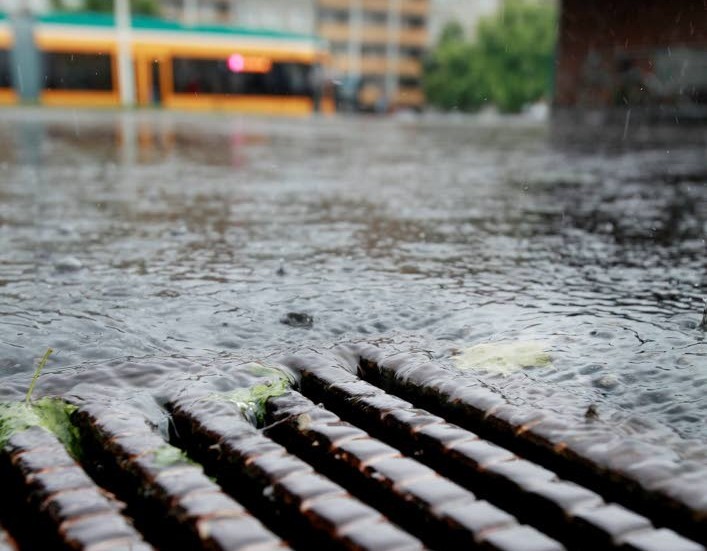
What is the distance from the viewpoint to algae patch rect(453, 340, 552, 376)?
72.2 inches

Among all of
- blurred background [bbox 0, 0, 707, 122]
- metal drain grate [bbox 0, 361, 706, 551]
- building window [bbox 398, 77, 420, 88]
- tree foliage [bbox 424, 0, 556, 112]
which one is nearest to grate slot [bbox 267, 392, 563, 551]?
metal drain grate [bbox 0, 361, 706, 551]

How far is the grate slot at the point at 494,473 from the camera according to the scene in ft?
3.50

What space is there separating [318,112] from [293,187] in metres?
23.4

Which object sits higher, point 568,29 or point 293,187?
point 568,29

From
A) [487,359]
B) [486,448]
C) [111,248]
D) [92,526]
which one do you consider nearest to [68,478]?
[92,526]

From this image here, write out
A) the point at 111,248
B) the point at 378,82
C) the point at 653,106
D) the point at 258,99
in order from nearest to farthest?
the point at 111,248 → the point at 653,106 → the point at 258,99 → the point at 378,82

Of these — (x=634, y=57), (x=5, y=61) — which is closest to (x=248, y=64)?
(x=5, y=61)

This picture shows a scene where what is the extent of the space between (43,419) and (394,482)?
0.76 meters

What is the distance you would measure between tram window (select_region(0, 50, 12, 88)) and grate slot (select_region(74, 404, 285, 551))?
85.8ft

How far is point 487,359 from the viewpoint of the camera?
6.21ft

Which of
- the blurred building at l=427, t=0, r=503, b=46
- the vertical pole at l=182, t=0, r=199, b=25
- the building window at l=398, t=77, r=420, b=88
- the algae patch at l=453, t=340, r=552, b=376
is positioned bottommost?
the algae patch at l=453, t=340, r=552, b=376

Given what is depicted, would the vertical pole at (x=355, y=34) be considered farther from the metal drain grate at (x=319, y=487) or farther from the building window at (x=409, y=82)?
the metal drain grate at (x=319, y=487)

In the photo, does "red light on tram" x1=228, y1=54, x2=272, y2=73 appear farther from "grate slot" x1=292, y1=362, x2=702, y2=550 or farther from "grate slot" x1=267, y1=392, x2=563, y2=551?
"grate slot" x1=267, y1=392, x2=563, y2=551

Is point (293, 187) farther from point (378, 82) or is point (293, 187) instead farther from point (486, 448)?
point (378, 82)
